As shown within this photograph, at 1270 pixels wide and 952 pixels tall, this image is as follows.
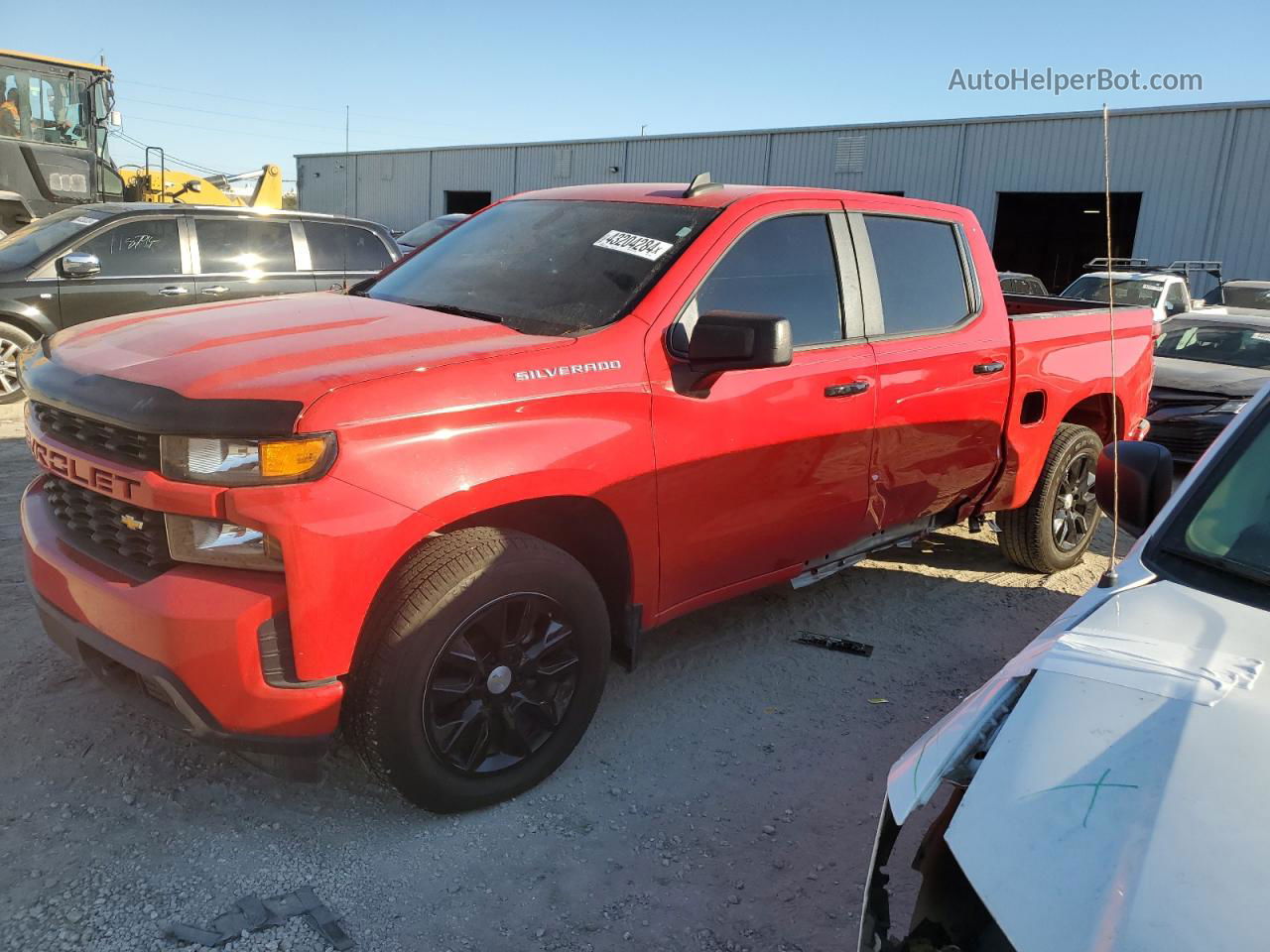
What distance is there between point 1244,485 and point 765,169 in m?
27.4

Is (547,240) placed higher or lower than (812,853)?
higher

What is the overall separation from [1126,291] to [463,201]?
28.2 metres

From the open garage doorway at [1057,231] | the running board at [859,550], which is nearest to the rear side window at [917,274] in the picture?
the running board at [859,550]

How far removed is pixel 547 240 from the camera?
3.77 metres

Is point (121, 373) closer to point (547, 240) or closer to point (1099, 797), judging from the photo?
point (547, 240)

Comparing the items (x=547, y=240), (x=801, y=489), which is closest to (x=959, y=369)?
(x=801, y=489)

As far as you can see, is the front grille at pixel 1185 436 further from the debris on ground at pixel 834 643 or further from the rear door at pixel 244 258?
the rear door at pixel 244 258

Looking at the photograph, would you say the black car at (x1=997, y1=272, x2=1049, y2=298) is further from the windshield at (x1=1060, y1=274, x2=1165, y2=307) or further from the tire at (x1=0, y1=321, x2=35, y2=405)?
the tire at (x1=0, y1=321, x2=35, y2=405)

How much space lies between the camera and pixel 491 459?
2.74 meters

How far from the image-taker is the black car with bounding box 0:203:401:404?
7809 mm

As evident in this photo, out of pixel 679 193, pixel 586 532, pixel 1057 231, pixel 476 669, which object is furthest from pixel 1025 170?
pixel 476 669

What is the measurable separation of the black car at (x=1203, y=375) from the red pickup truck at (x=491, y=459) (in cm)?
399

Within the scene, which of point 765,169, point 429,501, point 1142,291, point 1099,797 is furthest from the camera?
point 765,169

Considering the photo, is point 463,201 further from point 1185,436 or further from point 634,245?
point 634,245
